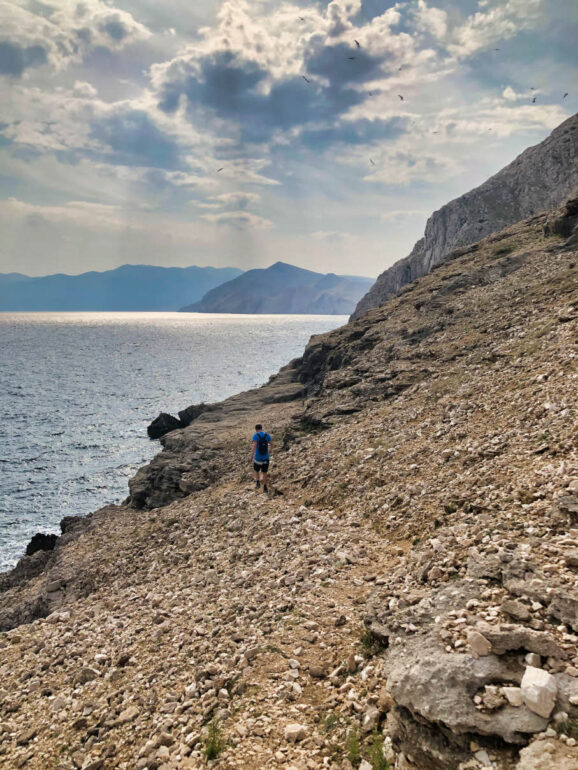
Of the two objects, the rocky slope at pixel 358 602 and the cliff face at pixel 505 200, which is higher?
the cliff face at pixel 505 200

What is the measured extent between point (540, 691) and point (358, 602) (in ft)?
19.1

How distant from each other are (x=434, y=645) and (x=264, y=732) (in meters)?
3.56

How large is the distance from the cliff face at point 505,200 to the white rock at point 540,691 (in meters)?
93.8

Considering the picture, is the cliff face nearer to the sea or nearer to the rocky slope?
the sea

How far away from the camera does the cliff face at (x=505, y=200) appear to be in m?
96.2

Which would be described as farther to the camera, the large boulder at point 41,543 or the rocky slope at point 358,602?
the large boulder at point 41,543

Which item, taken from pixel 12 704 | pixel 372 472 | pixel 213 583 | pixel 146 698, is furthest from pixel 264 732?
pixel 372 472

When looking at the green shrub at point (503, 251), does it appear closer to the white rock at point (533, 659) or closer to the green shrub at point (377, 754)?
the white rock at point (533, 659)

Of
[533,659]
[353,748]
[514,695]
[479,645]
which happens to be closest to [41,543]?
[353,748]

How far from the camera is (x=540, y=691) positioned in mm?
5609

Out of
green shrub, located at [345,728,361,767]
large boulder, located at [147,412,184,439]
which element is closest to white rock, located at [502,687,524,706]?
green shrub, located at [345,728,361,767]

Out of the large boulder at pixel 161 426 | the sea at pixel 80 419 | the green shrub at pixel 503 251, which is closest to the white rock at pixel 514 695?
the sea at pixel 80 419

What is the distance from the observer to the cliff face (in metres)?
96.2

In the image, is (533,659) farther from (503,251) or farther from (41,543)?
(503,251)
